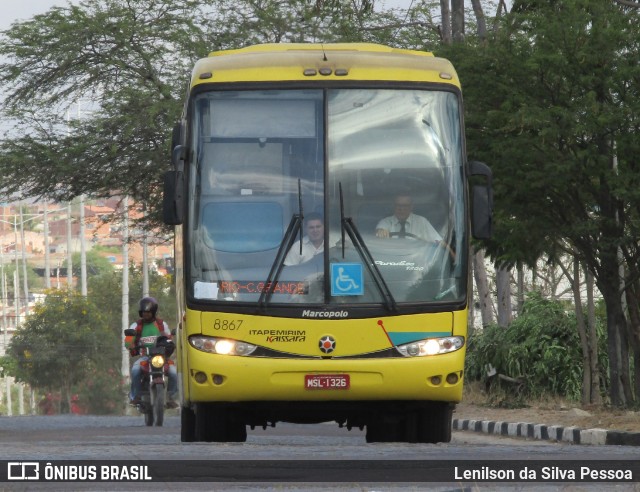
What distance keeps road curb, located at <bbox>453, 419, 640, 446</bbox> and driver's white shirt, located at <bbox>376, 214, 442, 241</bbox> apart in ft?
12.8

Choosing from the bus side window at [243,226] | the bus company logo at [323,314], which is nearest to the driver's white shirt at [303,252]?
the bus side window at [243,226]

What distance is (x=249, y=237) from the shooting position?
12234mm

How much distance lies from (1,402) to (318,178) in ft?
375

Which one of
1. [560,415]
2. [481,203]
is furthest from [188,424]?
[560,415]

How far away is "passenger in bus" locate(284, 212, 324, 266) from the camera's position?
12.2 meters

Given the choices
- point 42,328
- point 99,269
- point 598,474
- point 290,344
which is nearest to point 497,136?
point 290,344

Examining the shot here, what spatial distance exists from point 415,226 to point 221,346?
1839mm

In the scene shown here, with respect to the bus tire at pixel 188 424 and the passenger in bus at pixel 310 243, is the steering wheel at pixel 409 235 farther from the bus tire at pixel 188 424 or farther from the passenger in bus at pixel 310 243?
the bus tire at pixel 188 424

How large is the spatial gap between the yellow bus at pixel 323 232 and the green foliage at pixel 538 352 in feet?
40.5

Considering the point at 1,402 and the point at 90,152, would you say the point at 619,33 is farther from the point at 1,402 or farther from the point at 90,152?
the point at 1,402

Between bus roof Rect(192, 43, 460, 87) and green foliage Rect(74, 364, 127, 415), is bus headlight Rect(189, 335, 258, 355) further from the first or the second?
green foliage Rect(74, 364, 127, 415)

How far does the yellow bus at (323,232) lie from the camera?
39.8ft

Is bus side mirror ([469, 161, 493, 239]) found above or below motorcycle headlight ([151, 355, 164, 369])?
above

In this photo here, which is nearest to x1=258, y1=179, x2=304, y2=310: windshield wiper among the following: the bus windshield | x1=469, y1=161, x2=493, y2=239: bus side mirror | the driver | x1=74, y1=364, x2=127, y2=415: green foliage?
the bus windshield
